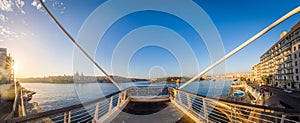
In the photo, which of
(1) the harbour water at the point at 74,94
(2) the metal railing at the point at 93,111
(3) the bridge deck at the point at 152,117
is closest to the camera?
(2) the metal railing at the point at 93,111

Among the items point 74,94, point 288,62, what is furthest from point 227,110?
point 74,94

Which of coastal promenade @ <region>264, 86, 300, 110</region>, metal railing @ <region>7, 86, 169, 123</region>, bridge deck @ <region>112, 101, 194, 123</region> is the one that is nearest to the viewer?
metal railing @ <region>7, 86, 169, 123</region>

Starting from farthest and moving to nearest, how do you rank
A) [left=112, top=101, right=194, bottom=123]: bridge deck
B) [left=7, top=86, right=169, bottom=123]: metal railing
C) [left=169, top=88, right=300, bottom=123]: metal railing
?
[left=112, top=101, right=194, bottom=123]: bridge deck → [left=169, top=88, right=300, bottom=123]: metal railing → [left=7, top=86, right=169, bottom=123]: metal railing

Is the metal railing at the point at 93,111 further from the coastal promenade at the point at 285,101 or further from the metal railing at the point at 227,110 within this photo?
the coastal promenade at the point at 285,101

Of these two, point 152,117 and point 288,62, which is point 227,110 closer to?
point 152,117

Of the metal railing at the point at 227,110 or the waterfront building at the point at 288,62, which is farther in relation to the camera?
the waterfront building at the point at 288,62

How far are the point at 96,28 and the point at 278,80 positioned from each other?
150ft

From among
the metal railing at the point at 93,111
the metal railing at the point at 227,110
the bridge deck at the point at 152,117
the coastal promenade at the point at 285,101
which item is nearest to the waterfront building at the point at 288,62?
the coastal promenade at the point at 285,101

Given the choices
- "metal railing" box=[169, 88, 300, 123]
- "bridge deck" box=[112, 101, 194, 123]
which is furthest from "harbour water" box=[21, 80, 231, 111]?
"metal railing" box=[169, 88, 300, 123]

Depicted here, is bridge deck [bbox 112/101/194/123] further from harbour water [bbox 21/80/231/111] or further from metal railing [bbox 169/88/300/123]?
harbour water [bbox 21/80/231/111]

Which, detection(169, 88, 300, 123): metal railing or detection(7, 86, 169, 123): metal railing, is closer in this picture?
detection(7, 86, 169, 123): metal railing

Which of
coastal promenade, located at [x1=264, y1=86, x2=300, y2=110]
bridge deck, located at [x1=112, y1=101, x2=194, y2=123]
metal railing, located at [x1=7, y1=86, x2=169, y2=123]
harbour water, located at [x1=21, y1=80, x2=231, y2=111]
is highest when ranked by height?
metal railing, located at [x1=7, y1=86, x2=169, y2=123]

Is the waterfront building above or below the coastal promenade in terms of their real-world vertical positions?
above

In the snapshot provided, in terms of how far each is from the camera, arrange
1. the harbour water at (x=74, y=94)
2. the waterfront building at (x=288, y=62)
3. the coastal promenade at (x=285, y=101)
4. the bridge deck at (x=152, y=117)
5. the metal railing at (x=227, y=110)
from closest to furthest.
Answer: the metal railing at (x=227, y=110), the bridge deck at (x=152, y=117), the coastal promenade at (x=285, y=101), the harbour water at (x=74, y=94), the waterfront building at (x=288, y=62)
